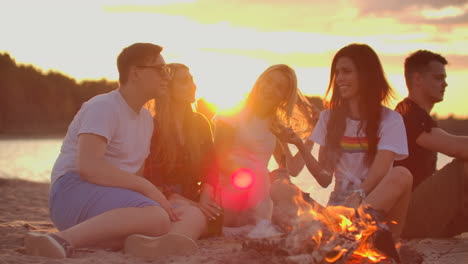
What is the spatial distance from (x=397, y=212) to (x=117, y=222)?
2216 millimetres

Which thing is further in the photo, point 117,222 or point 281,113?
point 281,113

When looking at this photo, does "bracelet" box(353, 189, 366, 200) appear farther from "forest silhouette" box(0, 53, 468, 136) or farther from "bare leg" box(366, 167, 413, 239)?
"forest silhouette" box(0, 53, 468, 136)

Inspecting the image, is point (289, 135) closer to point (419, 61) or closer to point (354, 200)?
point (354, 200)

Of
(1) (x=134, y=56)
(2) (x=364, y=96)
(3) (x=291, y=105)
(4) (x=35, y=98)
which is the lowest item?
(4) (x=35, y=98)

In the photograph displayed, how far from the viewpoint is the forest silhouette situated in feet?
134

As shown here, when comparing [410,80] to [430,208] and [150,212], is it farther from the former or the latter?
[150,212]

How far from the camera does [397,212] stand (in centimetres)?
473

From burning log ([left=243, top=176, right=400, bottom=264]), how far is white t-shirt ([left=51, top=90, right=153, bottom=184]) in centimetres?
121

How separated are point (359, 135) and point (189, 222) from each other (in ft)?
5.28

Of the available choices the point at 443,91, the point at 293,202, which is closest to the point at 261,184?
the point at 293,202

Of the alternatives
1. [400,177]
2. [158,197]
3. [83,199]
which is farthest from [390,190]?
[83,199]

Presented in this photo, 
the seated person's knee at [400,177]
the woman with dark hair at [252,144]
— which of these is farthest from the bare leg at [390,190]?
the woman with dark hair at [252,144]

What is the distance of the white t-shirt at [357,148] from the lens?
4746 millimetres

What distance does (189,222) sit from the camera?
500 cm
